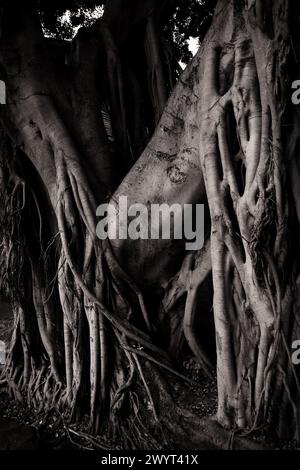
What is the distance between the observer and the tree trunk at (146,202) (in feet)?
5.72

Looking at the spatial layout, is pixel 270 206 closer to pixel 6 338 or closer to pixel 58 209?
pixel 58 209

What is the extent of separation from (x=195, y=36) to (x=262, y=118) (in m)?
2.36

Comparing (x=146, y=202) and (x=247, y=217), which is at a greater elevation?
(x=146, y=202)

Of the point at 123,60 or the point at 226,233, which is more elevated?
the point at 123,60

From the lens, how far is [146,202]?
7.79 feet

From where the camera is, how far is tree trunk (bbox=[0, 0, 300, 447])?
1744 millimetres

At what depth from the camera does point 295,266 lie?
175 cm

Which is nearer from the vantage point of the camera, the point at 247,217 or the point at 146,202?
the point at 247,217
